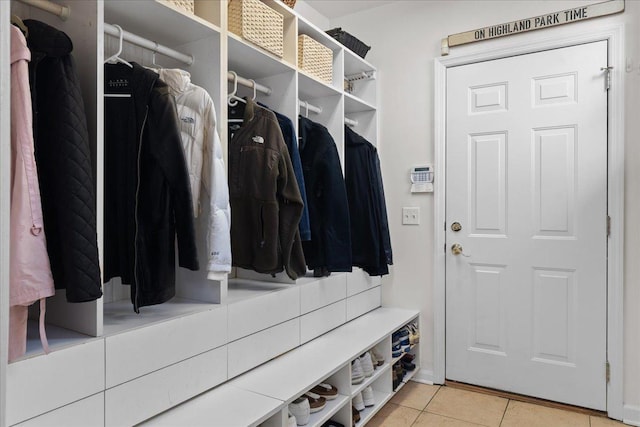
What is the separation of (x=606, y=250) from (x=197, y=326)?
2.27 metres

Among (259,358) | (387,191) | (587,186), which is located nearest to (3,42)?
(259,358)

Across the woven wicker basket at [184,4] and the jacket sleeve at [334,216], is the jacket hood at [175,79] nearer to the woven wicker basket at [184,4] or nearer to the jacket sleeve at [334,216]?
the woven wicker basket at [184,4]

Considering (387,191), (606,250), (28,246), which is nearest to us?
(28,246)

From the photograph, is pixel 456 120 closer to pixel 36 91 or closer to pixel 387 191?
pixel 387 191

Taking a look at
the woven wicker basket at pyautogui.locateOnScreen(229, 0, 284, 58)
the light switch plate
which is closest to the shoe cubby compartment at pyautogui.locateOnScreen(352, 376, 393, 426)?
the light switch plate

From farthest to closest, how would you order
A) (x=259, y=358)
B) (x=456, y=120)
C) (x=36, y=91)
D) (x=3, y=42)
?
1. (x=456, y=120)
2. (x=259, y=358)
3. (x=36, y=91)
4. (x=3, y=42)

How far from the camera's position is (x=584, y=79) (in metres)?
2.43

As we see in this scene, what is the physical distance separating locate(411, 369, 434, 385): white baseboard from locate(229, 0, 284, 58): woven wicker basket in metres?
2.29

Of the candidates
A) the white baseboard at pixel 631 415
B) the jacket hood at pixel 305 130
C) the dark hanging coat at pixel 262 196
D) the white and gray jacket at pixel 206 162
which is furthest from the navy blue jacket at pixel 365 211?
the white baseboard at pixel 631 415

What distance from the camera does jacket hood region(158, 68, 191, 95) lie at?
1.59 metres

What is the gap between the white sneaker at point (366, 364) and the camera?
7.32 feet

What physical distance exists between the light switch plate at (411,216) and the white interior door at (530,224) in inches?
8.7

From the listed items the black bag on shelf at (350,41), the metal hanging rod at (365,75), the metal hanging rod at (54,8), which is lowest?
the metal hanging rod at (54,8)

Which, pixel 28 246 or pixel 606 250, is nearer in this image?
pixel 28 246
